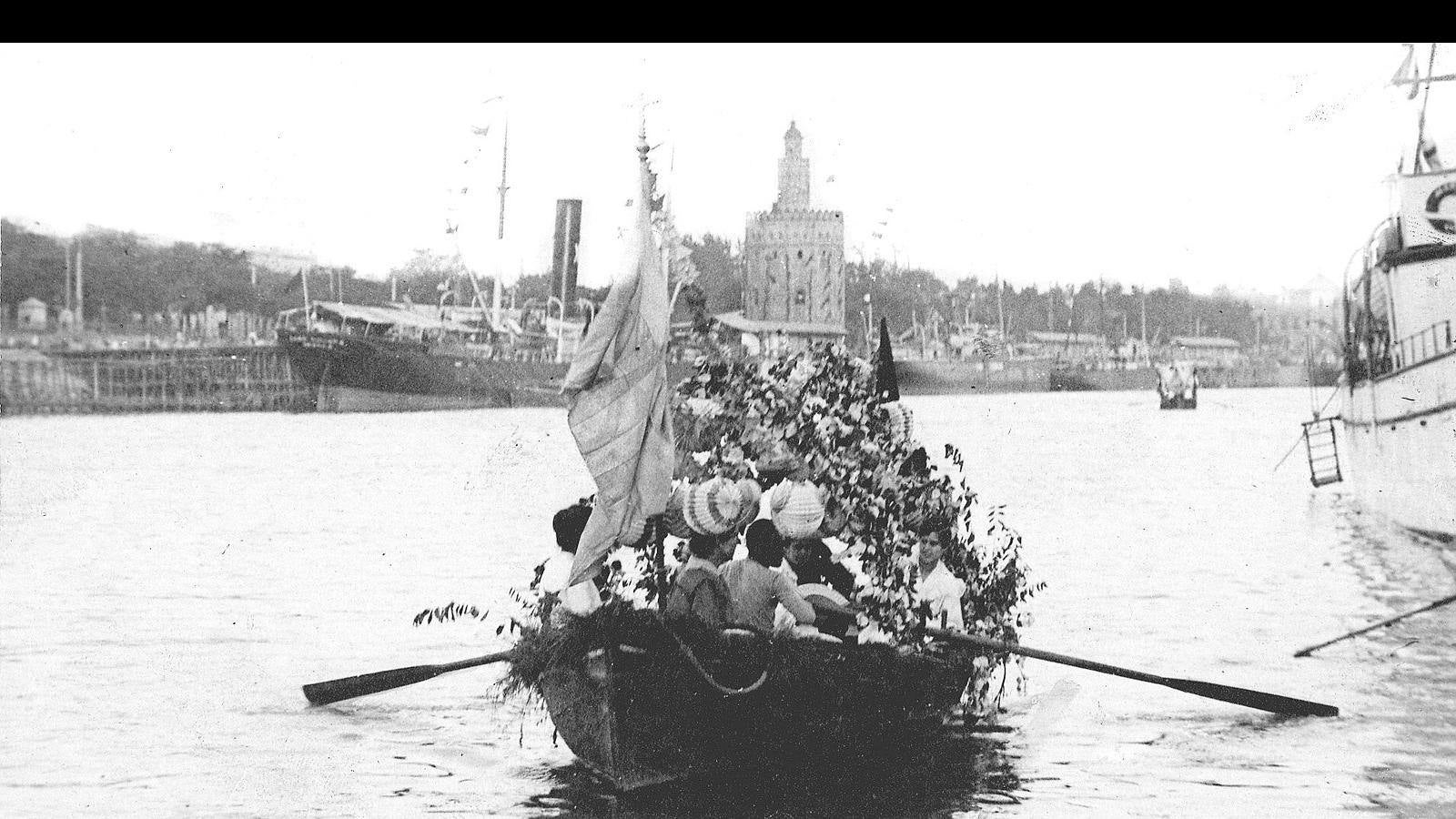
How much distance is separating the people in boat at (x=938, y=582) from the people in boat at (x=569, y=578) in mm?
2288

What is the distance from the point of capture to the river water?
35.3 feet

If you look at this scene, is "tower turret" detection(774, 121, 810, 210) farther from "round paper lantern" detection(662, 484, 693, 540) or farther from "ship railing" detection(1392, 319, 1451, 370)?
"round paper lantern" detection(662, 484, 693, 540)

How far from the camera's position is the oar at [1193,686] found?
10.7 meters

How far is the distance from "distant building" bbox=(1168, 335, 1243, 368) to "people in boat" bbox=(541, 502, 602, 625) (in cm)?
5177

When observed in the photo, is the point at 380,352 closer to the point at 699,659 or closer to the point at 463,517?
the point at 463,517

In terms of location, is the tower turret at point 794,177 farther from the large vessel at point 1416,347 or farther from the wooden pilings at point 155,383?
the wooden pilings at point 155,383

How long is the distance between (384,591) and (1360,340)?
17.2m

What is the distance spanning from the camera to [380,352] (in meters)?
68.0

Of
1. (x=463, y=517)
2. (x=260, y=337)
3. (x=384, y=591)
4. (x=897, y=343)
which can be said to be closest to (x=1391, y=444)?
(x=384, y=591)

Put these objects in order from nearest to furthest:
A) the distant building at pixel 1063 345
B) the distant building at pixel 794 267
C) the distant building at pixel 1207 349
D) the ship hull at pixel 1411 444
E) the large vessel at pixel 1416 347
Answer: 1. the ship hull at pixel 1411 444
2. the large vessel at pixel 1416 347
3. the distant building at pixel 794 267
4. the distant building at pixel 1063 345
5. the distant building at pixel 1207 349

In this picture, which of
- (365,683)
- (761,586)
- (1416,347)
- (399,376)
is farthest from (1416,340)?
(399,376)

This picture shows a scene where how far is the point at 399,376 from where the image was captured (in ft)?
228

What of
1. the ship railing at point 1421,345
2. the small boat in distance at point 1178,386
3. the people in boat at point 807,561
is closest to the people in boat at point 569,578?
the people in boat at point 807,561

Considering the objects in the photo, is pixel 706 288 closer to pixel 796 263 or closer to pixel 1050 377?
pixel 796 263
